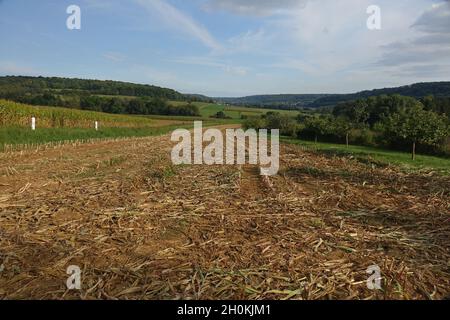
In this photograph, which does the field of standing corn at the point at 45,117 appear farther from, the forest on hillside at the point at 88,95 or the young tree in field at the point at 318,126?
the forest on hillside at the point at 88,95

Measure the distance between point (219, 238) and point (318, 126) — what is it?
41085mm

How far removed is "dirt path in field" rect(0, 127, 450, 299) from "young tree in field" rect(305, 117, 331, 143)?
109 ft

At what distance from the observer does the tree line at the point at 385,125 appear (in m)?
→ 20.7

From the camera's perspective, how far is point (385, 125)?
87.5 ft

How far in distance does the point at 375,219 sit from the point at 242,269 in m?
3.62

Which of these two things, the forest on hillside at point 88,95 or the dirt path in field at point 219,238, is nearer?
the dirt path in field at point 219,238

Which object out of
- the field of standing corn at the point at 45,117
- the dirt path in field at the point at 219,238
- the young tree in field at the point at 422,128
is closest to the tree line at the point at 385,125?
the young tree in field at the point at 422,128

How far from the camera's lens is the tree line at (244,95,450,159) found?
20703 mm

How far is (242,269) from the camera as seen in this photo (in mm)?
4656

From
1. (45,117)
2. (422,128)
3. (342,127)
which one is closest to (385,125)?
(422,128)

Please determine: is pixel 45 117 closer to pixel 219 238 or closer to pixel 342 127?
pixel 342 127

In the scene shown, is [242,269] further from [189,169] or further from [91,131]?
[91,131]

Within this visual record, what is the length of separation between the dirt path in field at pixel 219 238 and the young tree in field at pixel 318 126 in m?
33.4
